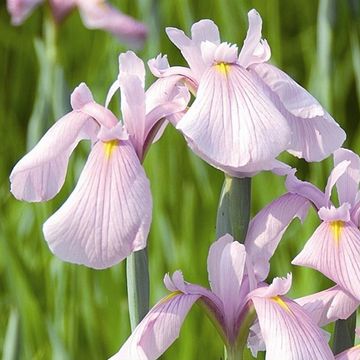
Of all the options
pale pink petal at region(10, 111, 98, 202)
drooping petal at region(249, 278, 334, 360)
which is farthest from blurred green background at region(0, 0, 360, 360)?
drooping petal at region(249, 278, 334, 360)

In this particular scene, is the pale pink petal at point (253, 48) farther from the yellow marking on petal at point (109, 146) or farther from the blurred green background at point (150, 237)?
the blurred green background at point (150, 237)

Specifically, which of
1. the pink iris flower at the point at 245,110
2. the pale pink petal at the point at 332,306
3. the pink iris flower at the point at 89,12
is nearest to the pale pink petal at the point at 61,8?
the pink iris flower at the point at 89,12

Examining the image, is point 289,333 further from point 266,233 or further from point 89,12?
point 89,12

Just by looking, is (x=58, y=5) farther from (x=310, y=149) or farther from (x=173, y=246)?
(x=310, y=149)

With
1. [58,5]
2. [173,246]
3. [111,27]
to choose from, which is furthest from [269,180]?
[58,5]

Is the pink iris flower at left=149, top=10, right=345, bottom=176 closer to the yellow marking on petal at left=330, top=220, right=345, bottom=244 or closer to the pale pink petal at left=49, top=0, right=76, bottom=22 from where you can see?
the yellow marking on petal at left=330, top=220, right=345, bottom=244

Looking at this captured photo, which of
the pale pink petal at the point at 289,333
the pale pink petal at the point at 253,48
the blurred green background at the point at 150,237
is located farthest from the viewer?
the blurred green background at the point at 150,237

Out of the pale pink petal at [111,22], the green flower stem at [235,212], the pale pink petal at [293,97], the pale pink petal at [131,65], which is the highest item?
the pale pink petal at [111,22]

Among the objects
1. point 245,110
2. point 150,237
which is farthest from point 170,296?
point 150,237
